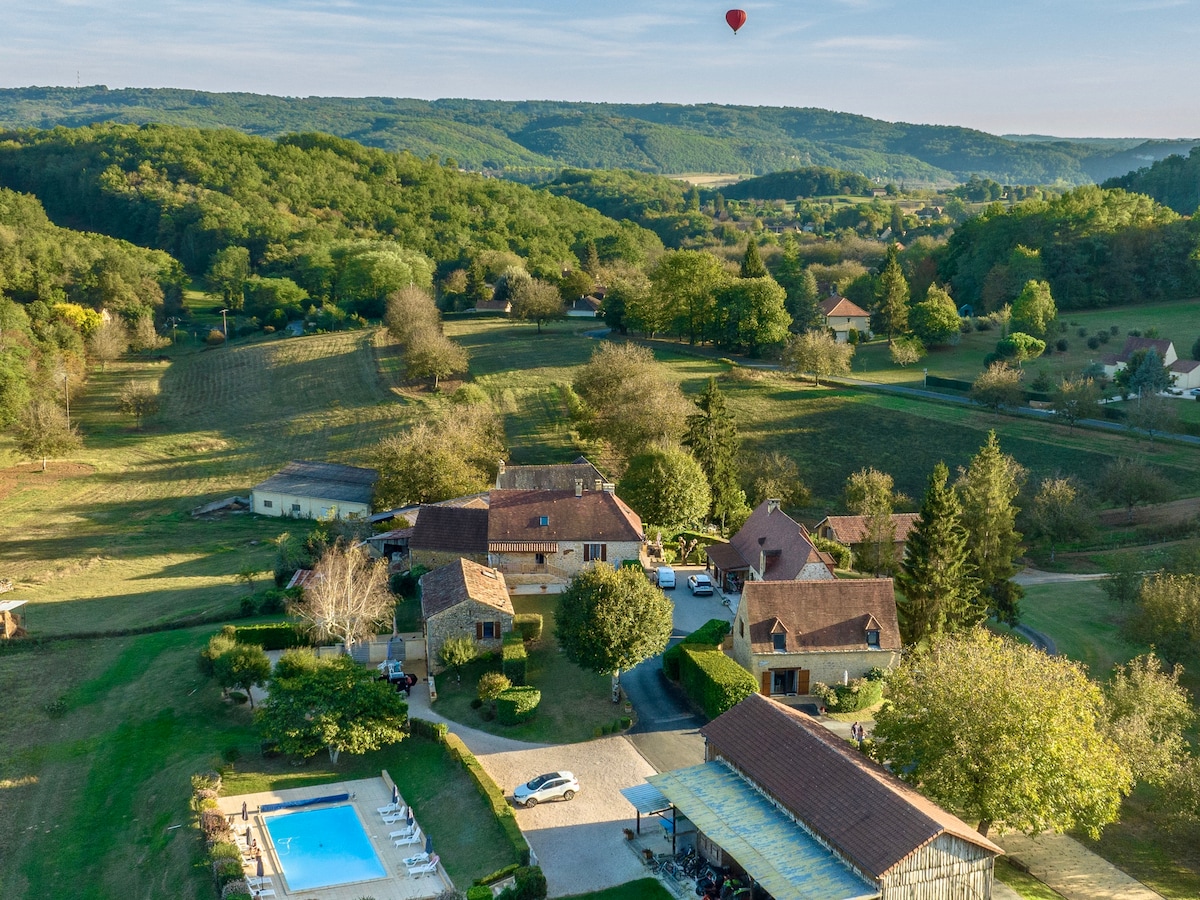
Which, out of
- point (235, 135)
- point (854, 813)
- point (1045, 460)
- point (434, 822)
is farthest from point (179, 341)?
point (854, 813)

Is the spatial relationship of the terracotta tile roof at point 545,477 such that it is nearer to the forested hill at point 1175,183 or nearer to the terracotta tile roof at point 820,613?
the terracotta tile roof at point 820,613

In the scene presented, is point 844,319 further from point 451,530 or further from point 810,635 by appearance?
point 810,635

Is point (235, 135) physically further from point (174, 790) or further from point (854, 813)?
point (854, 813)

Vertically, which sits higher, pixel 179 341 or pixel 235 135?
pixel 235 135

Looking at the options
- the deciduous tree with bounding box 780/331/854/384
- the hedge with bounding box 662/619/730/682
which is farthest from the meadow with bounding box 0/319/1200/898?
the hedge with bounding box 662/619/730/682

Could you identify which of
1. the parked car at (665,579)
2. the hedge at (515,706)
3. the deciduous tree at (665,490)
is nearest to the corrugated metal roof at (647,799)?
the hedge at (515,706)
